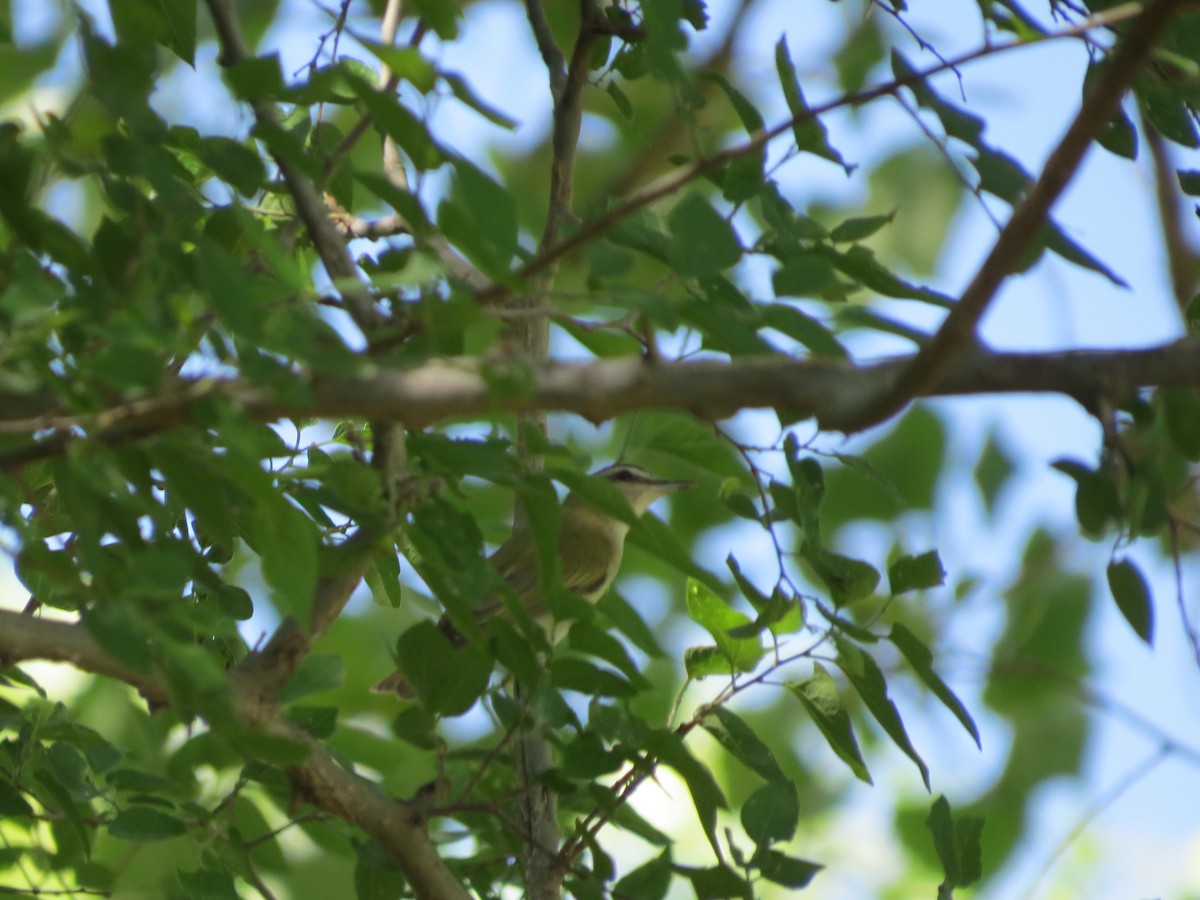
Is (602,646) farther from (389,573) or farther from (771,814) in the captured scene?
(389,573)

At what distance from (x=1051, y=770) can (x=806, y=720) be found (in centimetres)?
94

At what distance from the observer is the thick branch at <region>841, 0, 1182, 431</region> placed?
3.84 feet

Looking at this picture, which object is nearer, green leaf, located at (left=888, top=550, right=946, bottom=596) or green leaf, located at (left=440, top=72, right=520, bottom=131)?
green leaf, located at (left=440, top=72, right=520, bottom=131)

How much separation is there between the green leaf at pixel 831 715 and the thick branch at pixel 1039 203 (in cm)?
77

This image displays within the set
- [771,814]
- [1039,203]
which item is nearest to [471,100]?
[1039,203]

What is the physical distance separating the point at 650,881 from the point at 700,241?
1.04 m

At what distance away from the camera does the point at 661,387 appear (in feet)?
4.23

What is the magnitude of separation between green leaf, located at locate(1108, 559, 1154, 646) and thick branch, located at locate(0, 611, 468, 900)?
0.88m

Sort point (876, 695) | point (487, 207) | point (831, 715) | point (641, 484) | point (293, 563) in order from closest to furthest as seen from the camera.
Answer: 1. point (487, 207)
2. point (293, 563)
3. point (876, 695)
4. point (831, 715)
5. point (641, 484)

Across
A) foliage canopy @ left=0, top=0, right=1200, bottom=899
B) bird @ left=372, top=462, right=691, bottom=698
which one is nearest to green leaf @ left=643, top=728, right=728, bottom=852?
foliage canopy @ left=0, top=0, right=1200, bottom=899

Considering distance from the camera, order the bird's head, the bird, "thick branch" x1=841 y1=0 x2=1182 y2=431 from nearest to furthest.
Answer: "thick branch" x1=841 y1=0 x2=1182 y2=431 → the bird → the bird's head

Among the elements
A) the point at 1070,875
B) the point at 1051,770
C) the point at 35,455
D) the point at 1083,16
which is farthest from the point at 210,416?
the point at 1070,875

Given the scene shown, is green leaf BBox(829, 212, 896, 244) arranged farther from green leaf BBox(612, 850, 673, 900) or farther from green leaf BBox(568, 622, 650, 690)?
green leaf BBox(612, 850, 673, 900)

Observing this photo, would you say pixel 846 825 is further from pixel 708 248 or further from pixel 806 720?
pixel 708 248
